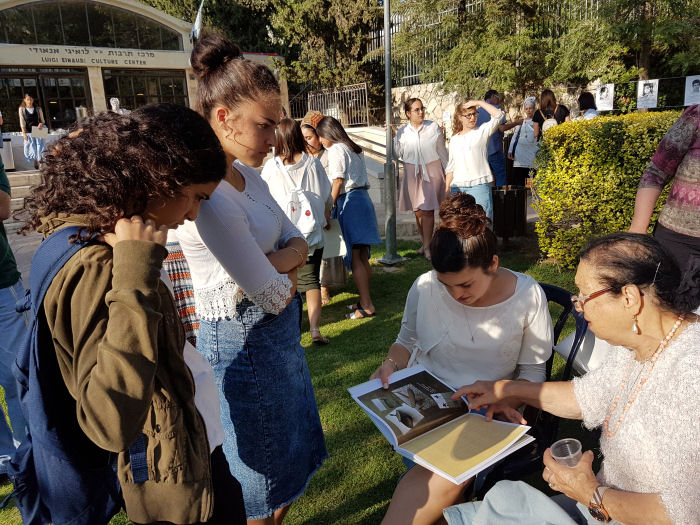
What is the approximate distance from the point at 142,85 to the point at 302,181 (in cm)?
2088

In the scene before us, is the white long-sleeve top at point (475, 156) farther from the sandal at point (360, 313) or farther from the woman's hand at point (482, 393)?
the woman's hand at point (482, 393)

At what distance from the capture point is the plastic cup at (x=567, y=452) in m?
1.54

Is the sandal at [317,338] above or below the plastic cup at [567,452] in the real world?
below

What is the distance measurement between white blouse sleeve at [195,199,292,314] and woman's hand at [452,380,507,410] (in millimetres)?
862

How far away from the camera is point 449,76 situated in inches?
595

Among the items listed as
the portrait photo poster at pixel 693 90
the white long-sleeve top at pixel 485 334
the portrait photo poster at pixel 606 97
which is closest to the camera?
the white long-sleeve top at pixel 485 334

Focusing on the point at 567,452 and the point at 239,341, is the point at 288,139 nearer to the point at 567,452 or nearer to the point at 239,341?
the point at 239,341

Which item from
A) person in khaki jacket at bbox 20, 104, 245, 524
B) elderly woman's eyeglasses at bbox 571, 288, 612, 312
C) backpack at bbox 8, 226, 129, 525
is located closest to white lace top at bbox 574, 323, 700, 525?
elderly woman's eyeglasses at bbox 571, 288, 612, 312

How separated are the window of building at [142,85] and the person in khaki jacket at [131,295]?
71.9ft

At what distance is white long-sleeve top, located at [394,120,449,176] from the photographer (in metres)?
6.88

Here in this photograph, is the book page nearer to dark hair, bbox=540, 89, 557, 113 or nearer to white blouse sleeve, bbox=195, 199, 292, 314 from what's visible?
white blouse sleeve, bbox=195, 199, 292, 314

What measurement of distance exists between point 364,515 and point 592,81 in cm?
1263

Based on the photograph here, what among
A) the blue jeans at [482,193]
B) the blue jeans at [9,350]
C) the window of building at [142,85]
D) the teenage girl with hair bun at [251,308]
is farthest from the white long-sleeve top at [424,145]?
the window of building at [142,85]

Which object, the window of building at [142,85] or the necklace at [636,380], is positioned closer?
the necklace at [636,380]
